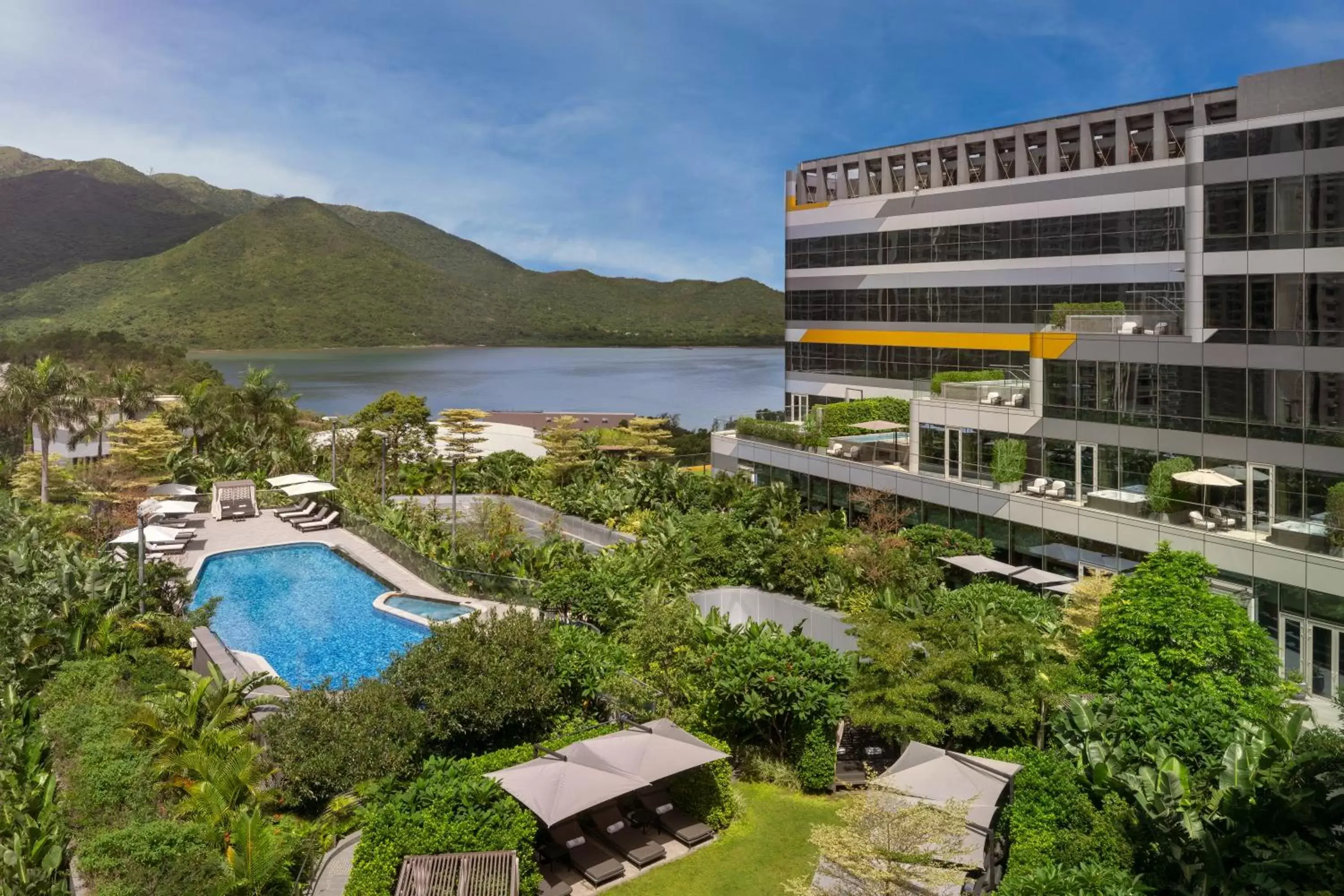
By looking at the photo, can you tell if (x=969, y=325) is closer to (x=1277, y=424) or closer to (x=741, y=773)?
(x=1277, y=424)

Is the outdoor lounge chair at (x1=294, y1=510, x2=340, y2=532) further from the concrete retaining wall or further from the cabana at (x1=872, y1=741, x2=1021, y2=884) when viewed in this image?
the cabana at (x1=872, y1=741, x2=1021, y2=884)

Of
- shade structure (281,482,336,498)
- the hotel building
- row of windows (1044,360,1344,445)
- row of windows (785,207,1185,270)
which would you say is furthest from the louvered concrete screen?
shade structure (281,482,336,498)

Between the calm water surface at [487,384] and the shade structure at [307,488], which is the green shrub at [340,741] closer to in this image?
the shade structure at [307,488]

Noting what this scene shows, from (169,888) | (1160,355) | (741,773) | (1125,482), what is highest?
(1160,355)

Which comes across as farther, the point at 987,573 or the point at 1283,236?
the point at 987,573

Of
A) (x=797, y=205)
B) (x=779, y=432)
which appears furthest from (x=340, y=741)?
(x=797, y=205)

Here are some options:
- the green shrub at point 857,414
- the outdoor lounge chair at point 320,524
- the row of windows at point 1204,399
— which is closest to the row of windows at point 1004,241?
the row of windows at point 1204,399

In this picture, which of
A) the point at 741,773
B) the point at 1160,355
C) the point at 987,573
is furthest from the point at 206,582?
the point at 1160,355
